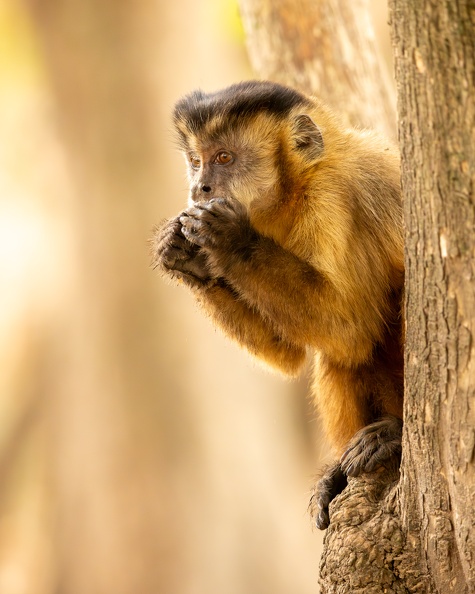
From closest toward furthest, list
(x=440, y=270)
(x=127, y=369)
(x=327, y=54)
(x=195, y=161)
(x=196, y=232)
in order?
(x=440, y=270), (x=196, y=232), (x=195, y=161), (x=327, y=54), (x=127, y=369)

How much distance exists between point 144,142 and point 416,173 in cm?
737

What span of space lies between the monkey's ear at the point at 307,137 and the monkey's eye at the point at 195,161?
561 millimetres

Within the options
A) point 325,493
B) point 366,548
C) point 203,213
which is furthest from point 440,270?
point 325,493

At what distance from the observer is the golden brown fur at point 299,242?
13.4 ft

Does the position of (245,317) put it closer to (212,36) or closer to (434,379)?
(434,379)

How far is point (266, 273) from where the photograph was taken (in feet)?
13.2

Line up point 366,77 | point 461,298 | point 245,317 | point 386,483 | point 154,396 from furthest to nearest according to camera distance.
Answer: point 154,396 → point 366,77 → point 245,317 → point 386,483 → point 461,298

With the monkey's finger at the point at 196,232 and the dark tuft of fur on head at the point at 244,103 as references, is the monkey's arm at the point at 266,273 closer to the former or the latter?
the monkey's finger at the point at 196,232

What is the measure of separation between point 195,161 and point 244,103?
45 cm

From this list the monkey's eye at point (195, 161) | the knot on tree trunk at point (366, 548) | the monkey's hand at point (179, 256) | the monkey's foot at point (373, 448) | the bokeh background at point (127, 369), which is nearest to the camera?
the knot on tree trunk at point (366, 548)

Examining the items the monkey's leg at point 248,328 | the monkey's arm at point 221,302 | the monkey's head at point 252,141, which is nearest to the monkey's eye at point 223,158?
the monkey's head at point 252,141

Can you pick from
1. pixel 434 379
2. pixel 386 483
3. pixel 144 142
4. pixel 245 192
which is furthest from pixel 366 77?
pixel 144 142

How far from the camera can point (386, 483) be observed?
3869 millimetres

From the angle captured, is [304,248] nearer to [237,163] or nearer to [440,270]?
[237,163]
